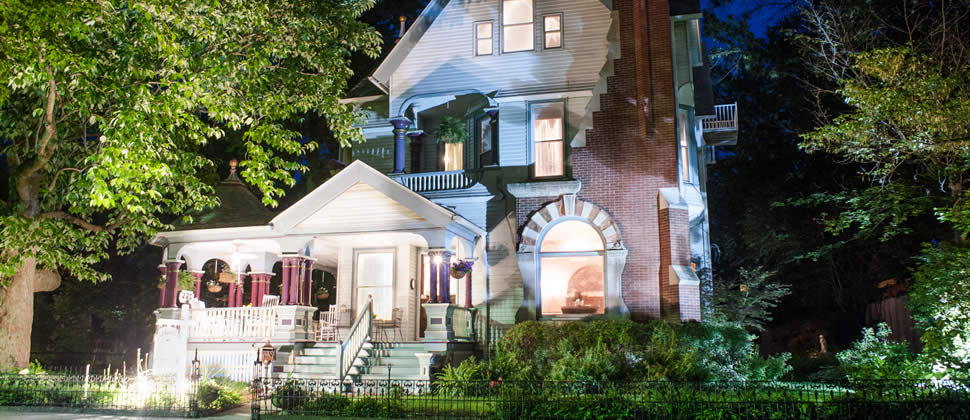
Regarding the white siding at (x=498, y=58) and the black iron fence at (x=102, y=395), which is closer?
the black iron fence at (x=102, y=395)

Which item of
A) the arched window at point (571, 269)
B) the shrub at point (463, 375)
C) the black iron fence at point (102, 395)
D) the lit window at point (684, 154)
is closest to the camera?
the black iron fence at point (102, 395)

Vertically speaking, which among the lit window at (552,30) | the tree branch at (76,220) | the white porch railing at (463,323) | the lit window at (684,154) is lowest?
the white porch railing at (463,323)

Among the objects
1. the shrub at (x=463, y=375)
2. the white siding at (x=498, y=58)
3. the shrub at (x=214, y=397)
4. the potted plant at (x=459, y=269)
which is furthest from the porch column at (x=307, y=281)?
the white siding at (x=498, y=58)

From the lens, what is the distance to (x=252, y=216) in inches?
843

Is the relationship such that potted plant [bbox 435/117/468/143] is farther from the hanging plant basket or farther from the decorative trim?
the hanging plant basket

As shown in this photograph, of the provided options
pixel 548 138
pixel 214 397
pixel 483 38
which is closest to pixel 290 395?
pixel 214 397

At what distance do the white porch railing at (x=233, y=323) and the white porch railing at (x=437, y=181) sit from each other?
17.4 ft

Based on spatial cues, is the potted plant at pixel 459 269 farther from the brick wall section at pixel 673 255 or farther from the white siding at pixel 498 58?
the white siding at pixel 498 58

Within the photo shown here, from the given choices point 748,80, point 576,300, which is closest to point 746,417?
point 576,300

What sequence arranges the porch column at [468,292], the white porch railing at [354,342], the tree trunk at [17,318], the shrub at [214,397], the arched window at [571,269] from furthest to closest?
the porch column at [468,292]
the arched window at [571,269]
the tree trunk at [17,318]
the white porch railing at [354,342]
the shrub at [214,397]

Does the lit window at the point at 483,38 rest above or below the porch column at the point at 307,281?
above

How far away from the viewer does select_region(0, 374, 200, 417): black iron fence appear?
14396 millimetres

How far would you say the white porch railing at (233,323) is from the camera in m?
19.7

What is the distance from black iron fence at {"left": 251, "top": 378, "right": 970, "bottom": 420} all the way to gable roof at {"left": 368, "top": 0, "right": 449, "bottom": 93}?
1176 cm
